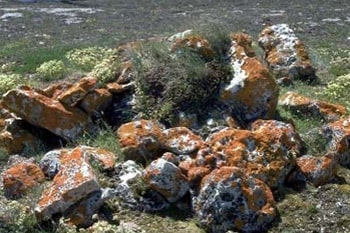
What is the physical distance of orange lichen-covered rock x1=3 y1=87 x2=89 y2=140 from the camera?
409 inches

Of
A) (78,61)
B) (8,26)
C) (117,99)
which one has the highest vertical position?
(117,99)

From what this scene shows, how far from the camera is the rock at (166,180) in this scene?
844cm

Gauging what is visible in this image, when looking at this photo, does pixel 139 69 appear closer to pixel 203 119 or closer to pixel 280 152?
pixel 203 119

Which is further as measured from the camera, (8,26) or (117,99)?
(8,26)

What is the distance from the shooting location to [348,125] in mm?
9828

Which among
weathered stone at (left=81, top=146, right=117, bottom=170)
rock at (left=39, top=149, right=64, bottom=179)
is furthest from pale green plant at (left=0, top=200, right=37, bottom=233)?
weathered stone at (left=81, top=146, right=117, bottom=170)

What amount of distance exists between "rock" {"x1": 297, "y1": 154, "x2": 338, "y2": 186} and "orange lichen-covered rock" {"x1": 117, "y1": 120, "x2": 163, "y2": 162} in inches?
80.9

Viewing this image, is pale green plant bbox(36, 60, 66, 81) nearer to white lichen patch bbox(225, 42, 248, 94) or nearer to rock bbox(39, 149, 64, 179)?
white lichen patch bbox(225, 42, 248, 94)

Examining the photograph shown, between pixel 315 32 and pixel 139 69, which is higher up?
pixel 139 69

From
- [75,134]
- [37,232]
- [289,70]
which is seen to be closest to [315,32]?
[289,70]

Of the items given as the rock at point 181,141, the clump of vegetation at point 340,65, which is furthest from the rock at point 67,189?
the clump of vegetation at point 340,65

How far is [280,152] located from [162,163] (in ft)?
5.72

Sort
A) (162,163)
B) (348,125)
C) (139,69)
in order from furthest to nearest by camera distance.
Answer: (139,69)
(348,125)
(162,163)

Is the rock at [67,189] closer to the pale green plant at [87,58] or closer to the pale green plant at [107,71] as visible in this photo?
the pale green plant at [107,71]
